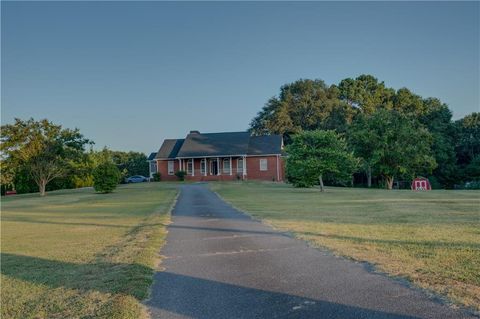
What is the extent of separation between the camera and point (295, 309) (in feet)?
15.4

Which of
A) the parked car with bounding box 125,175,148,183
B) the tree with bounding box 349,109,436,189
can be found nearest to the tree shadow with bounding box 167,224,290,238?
the tree with bounding box 349,109,436,189

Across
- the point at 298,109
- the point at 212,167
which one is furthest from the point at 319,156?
the point at 298,109

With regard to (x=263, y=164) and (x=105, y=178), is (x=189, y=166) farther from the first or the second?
(x=105, y=178)

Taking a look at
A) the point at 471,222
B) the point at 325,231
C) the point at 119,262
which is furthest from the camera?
the point at 471,222

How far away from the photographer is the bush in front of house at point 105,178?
116 ft

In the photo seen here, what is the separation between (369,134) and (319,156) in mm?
13227

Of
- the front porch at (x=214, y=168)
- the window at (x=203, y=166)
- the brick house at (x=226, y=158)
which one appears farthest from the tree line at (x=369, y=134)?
the window at (x=203, y=166)

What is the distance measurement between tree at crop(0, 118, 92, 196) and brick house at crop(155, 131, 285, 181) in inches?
414

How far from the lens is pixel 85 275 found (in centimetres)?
688

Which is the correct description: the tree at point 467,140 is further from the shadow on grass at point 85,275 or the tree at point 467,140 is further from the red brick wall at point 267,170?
the shadow on grass at point 85,275

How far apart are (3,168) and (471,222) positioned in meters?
39.5

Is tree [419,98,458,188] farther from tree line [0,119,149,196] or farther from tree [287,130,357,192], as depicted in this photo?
tree line [0,119,149,196]

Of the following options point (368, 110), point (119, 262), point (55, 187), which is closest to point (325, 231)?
point (119, 262)

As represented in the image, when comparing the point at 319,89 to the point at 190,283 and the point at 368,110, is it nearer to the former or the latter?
the point at 368,110
